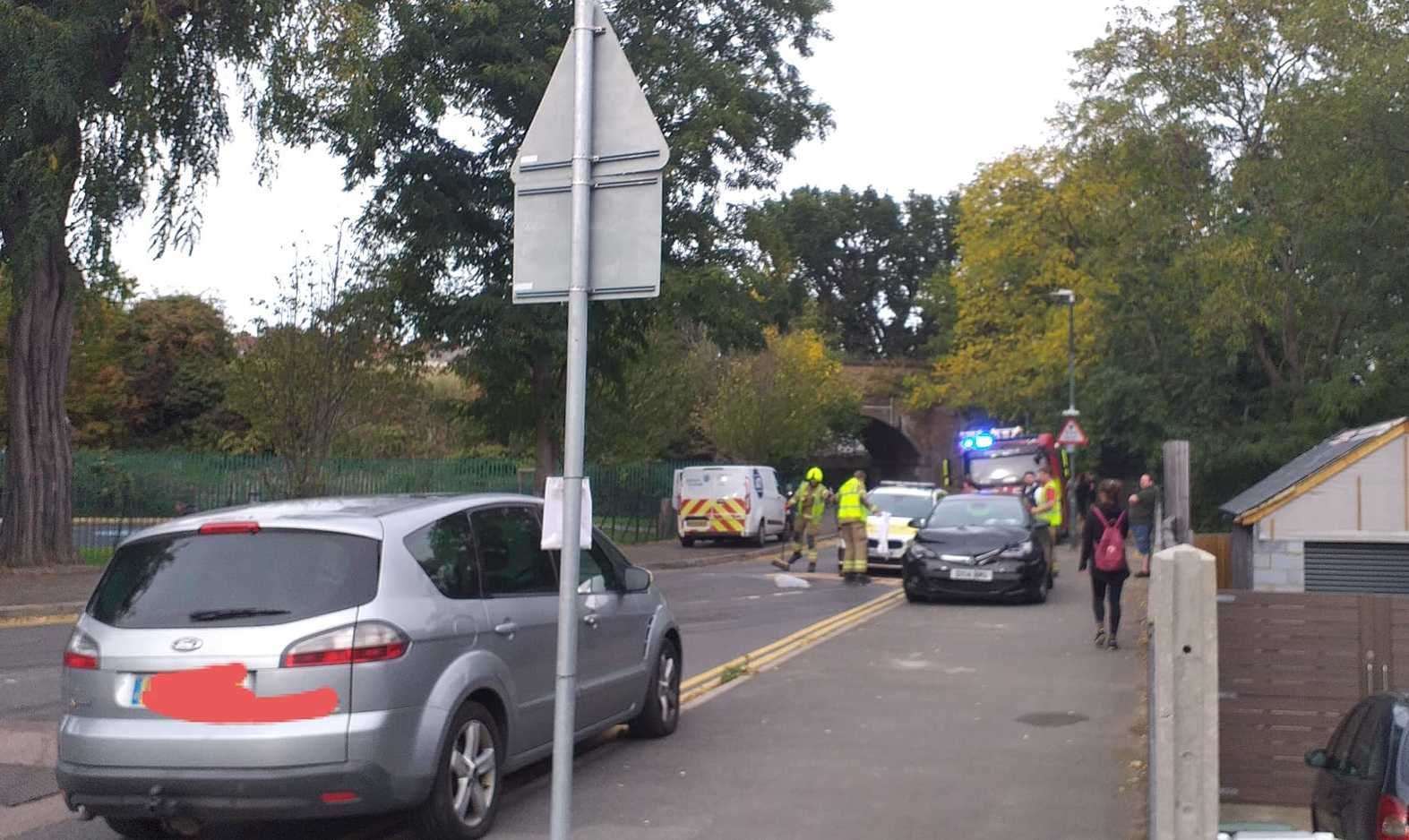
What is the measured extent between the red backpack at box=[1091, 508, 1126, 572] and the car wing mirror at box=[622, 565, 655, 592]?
6.51 metres

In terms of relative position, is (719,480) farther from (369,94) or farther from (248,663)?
(248,663)

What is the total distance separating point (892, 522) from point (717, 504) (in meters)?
8.79

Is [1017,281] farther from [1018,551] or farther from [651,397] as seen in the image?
[1018,551]

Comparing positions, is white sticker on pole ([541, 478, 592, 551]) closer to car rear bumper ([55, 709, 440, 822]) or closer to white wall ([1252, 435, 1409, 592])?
car rear bumper ([55, 709, 440, 822])

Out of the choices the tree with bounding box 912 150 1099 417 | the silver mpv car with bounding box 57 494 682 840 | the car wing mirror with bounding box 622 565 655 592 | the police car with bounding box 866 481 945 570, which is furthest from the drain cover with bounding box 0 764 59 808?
the tree with bounding box 912 150 1099 417

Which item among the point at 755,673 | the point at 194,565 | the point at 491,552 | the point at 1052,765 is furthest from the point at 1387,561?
the point at 194,565

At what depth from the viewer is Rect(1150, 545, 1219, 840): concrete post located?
5.59 meters

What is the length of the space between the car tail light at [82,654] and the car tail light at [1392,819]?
5.42m

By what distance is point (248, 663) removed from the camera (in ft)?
20.7

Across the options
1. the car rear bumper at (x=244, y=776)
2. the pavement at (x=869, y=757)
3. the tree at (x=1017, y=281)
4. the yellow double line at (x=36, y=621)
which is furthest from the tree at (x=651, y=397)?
the car rear bumper at (x=244, y=776)

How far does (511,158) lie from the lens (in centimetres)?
2797

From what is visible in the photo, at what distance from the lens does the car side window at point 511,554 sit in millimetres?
7664

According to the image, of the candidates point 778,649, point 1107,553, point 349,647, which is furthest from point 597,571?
point 1107,553

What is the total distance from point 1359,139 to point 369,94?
56.3 ft
